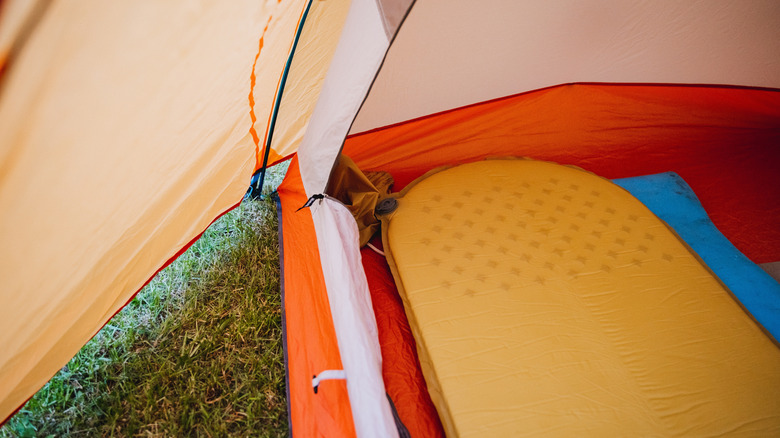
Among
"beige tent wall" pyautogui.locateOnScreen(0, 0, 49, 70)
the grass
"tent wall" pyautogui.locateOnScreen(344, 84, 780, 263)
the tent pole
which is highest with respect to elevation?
"beige tent wall" pyautogui.locateOnScreen(0, 0, 49, 70)

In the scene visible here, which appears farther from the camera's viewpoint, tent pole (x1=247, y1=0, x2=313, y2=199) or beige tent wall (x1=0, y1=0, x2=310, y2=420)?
tent pole (x1=247, y1=0, x2=313, y2=199)

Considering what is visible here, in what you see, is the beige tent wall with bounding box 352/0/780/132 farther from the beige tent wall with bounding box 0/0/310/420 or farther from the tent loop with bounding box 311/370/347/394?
the tent loop with bounding box 311/370/347/394

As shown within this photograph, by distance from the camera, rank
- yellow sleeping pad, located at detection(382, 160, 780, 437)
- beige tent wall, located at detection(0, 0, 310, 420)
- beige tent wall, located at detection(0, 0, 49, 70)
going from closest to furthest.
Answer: beige tent wall, located at detection(0, 0, 49, 70)
beige tent wall, located at detection(0, 0, 310, 420)
yellow sleeping pad, located at detection(382, 160, 780, 437)

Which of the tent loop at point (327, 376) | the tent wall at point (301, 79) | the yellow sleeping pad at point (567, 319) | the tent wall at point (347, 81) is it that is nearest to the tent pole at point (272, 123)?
the tent wall at point (301, 79)

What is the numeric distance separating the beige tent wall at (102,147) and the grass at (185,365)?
17cm

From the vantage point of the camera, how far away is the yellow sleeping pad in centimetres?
94

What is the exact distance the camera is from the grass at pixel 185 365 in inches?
39.6

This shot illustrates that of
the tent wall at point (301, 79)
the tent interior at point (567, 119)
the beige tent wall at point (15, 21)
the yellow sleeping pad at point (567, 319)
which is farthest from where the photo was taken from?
the tent wall at point (301, 79)

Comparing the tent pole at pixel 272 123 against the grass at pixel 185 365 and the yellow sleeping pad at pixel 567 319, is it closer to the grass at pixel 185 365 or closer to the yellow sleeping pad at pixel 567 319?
the grass at pixel 185 365

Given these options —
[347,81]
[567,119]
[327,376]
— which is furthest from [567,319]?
[567,119]

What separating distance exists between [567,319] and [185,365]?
1.01 m

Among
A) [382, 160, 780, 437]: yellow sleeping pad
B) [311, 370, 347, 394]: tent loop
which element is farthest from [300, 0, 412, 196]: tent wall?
[311, 370, 347, 394]: tent loop

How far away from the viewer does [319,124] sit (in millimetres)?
1228

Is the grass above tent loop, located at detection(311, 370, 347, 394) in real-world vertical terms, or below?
above
